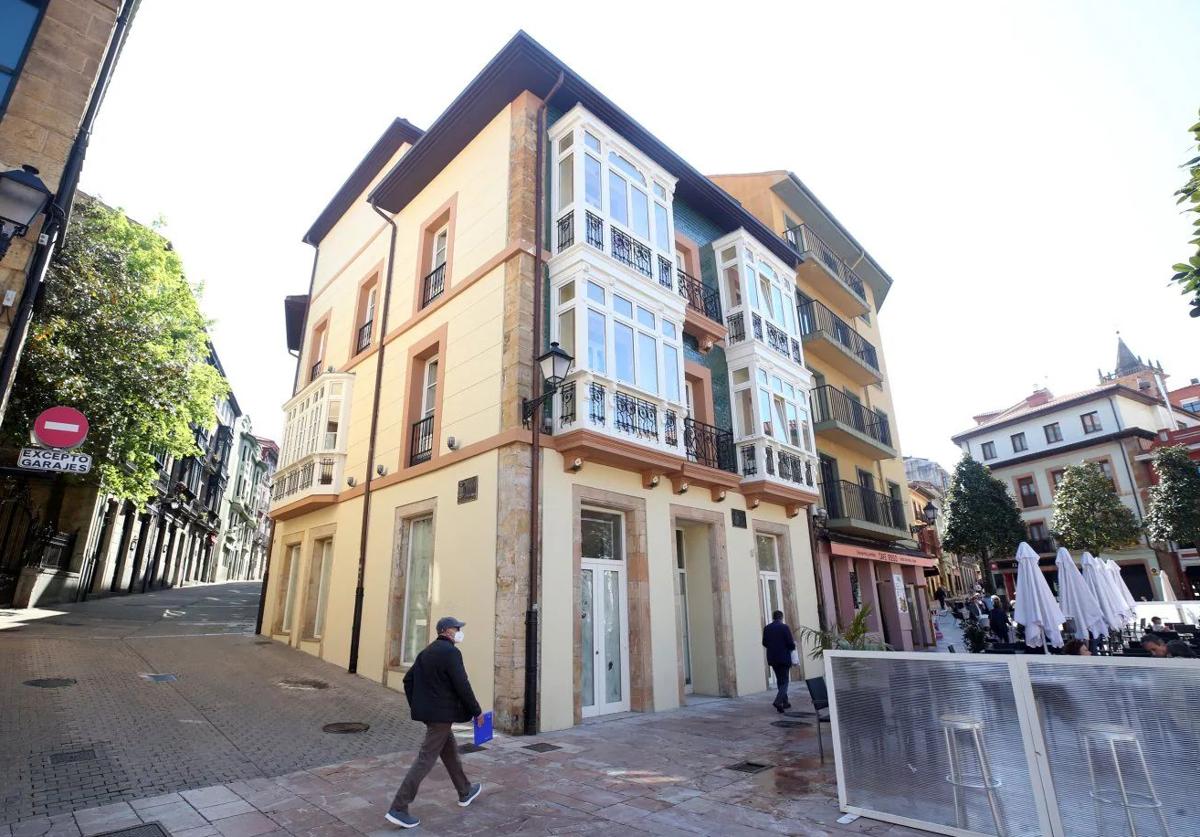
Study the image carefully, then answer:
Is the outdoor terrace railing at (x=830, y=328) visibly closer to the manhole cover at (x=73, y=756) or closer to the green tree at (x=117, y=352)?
the manhole cover at (x=73, y=756)

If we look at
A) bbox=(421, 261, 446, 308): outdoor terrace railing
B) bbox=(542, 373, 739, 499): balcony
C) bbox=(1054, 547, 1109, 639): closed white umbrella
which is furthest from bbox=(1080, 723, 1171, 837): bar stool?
bbox=(421, 261, 446, 308): outdoor terrace railing

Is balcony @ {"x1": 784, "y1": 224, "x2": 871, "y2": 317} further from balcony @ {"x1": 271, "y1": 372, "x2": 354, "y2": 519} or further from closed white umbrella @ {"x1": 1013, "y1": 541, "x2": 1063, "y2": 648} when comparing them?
balcony @ {"x1": 271, "y1": 372, "x2": 354, "y2": 519}

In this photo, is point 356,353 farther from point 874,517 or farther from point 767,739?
point 874,517

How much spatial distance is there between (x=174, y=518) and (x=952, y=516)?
136ft

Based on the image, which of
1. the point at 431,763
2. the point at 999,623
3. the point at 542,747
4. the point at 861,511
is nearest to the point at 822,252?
the point at 861,511

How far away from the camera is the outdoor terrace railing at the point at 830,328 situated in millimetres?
18500

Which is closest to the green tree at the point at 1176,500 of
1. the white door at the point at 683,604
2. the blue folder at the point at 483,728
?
the white door at the point at 683,604

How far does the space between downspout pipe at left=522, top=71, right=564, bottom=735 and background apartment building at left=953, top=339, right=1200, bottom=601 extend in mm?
36759

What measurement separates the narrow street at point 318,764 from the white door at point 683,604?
1.48 meters

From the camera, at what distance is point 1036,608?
1002 cm

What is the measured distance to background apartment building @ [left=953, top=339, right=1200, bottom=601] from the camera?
108 feet

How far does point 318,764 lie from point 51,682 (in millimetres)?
5119

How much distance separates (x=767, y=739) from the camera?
7.79 meters

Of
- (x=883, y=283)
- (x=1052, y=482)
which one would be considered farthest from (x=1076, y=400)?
(x=883, y=283)
